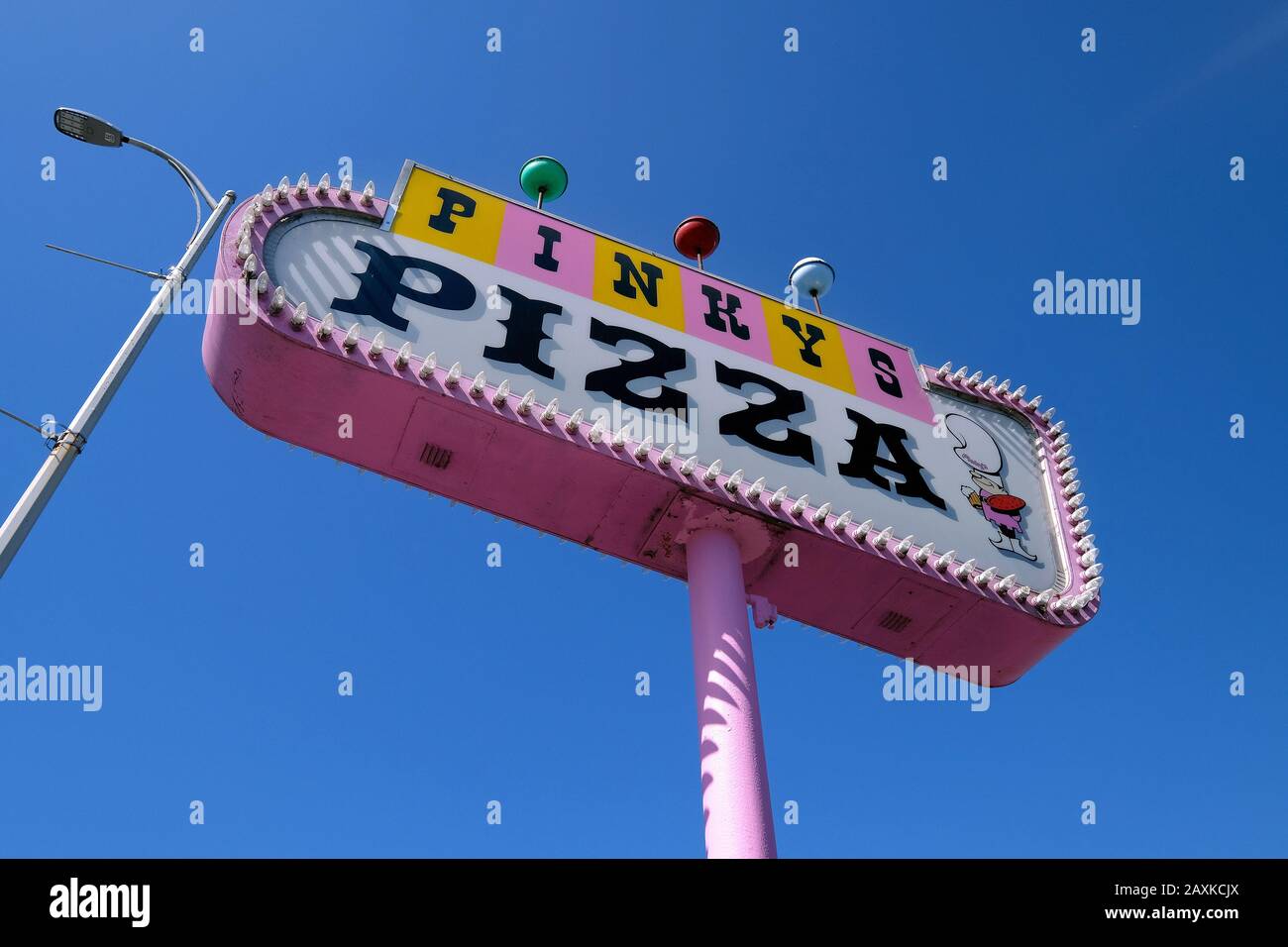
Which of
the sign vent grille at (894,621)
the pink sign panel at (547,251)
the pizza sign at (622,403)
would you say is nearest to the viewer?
the pizza sign at (622,403)

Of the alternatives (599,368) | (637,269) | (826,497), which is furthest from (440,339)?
(826,497)

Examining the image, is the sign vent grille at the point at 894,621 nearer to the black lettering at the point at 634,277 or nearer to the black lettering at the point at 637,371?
the black lettering at the point at 637,371

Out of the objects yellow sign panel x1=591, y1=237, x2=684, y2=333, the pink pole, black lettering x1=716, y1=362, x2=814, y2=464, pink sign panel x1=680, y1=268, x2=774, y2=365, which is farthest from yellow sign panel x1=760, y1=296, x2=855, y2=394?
the pink pole

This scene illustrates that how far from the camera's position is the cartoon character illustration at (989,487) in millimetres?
11680

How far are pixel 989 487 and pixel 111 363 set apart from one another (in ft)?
31.3

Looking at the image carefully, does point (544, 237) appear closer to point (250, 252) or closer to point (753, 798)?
point (250, 252)

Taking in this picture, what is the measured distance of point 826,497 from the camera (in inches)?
423

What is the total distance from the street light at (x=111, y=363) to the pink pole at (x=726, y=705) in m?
5.36

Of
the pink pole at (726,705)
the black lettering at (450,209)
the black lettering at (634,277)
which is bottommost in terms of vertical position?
the pink pole at (726,705)

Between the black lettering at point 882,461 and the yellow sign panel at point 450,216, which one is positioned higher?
the yellow sign panel at point 450,216

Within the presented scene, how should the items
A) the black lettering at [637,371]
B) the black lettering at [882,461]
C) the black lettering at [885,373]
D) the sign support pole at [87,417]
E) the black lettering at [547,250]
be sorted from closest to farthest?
the sign support pole at [87,417], the black lettering at [637,371], the black lettering at [882,461], the black lettering at [547,250], the black lettering at [885,373]

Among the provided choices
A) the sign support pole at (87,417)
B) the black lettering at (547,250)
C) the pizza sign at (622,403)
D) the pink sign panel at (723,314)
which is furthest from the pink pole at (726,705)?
the sign support pole at (87,417)

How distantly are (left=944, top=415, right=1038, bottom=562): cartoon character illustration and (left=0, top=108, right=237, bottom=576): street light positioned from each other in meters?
8.73

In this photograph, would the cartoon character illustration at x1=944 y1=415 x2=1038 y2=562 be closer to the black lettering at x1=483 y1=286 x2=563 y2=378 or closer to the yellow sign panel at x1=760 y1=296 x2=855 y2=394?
the yellow sign panel at x1=760 y1=296 x2=855 y2=394
